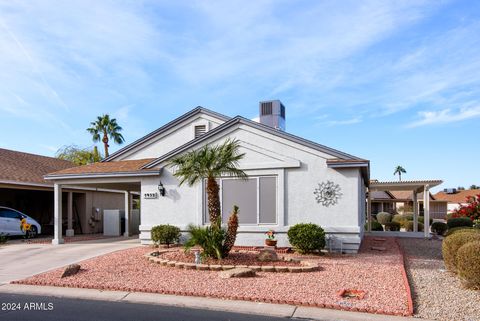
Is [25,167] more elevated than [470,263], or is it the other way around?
[25,167]

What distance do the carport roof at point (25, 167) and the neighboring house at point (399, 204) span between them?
31.4 m

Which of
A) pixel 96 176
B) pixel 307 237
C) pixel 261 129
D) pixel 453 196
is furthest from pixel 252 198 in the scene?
pixel 453 196

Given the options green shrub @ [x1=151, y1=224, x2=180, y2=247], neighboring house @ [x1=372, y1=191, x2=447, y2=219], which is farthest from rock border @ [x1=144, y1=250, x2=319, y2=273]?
neighboring house @ [x1=372, y1=191, x2=447, y2=219]

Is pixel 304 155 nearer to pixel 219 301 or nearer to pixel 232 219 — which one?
pixel 232 219

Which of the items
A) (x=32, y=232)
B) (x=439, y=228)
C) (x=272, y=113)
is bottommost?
(x=439, y=228)

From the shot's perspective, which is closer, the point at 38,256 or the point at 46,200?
the point at 38,256

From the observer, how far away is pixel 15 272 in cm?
1133

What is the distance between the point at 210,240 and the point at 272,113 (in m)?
9.68

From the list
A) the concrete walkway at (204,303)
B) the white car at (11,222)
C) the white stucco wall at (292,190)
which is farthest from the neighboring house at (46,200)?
the concrete walkway at (204,303)

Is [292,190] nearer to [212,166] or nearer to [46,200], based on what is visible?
[212,166]

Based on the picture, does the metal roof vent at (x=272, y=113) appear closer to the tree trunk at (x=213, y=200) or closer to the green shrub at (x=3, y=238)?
the tree trunk at (x=213, y=200)

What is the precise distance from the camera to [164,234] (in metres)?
15.1

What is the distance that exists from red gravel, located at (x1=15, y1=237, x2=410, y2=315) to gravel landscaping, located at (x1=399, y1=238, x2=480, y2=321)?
0.30m

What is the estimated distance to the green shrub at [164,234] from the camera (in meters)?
15.1
